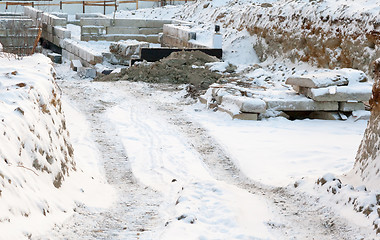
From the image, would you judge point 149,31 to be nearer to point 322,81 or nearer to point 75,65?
point 75,65

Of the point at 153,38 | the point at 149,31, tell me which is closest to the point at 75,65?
the point at 153,38

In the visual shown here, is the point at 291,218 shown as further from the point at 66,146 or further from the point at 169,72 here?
the point at 169,72

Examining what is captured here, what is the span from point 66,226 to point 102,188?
2026mm

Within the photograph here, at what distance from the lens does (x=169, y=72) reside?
1814cm

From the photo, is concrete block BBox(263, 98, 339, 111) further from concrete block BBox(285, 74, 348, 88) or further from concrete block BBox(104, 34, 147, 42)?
concrete block BBox(104, 34, 147, 42)

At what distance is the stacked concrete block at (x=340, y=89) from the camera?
12.5m

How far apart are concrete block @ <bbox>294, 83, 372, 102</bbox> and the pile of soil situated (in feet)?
16.0

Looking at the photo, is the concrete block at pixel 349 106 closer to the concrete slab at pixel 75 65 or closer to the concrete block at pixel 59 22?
the concrete slab at pixel 75 65

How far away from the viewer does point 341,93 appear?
41.1 feet

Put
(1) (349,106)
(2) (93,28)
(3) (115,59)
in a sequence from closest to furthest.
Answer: (1) (349,106) → (3) (115,59) → (2) (93,28)

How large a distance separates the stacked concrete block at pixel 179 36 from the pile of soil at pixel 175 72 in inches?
139

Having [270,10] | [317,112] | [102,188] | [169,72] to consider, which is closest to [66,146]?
[102,188]

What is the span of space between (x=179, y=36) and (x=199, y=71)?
266 inches

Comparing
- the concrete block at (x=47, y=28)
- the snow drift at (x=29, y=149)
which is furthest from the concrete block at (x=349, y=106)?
the concrete block at (x=47, y=28)
